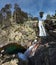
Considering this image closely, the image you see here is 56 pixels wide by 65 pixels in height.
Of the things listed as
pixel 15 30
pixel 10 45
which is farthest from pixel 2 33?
pixel 10 45

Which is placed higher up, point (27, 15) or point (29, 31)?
point (27, 15)

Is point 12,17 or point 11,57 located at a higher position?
point 12,17

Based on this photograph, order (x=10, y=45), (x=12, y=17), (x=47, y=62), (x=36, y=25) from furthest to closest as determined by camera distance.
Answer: (x=12, y=17)
(x=36, y=25)
(x=10, y=45)
(x=47, y=62)

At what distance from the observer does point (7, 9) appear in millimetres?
37031

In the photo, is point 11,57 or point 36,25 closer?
point 11,57

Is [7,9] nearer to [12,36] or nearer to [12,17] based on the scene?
[12,17]

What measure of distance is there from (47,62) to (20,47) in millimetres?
5643

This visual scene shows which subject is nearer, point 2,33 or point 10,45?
point 10,45

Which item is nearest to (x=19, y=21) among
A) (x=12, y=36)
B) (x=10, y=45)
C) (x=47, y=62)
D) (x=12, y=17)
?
(x=12, y=17)

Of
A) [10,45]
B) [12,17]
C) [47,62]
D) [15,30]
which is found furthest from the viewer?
[12,17]

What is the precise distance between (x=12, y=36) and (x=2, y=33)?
3.02 metres

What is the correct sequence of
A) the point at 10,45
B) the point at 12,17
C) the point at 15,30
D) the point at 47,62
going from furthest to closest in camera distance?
the point at 12,17
the point at 15,30
the point at 10,45
the point at 47,62

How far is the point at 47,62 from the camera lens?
7.65 m

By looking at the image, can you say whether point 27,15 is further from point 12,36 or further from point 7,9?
point 12,36
